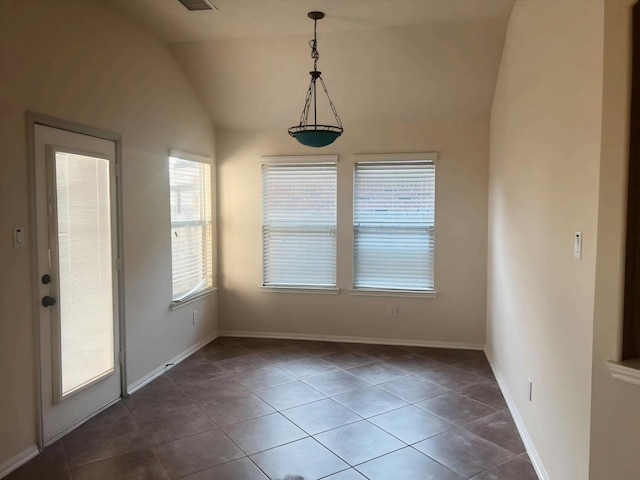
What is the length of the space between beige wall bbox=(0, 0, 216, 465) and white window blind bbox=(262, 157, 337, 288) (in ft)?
2.73

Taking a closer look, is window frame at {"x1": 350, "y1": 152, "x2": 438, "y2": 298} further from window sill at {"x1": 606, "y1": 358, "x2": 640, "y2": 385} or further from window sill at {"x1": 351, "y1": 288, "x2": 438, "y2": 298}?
window sill at {"x1": 606, "y1": 358, "x2": 640, "y2": 385}

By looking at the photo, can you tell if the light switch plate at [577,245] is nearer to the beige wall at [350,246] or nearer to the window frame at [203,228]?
the beige wall at [350,246]

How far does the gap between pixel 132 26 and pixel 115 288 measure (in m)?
2.06

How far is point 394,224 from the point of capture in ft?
17.2

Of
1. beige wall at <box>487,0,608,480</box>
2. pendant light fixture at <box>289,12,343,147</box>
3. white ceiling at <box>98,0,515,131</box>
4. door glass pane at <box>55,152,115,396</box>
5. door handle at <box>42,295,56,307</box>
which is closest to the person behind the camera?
beige wall at <box>487,0,608,480</box>

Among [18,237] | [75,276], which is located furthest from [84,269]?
[18,237]

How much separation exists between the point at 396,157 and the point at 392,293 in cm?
145

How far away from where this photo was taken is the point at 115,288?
12.2 feet

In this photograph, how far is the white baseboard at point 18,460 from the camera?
271cm

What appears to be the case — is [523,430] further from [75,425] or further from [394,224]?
[75,425]

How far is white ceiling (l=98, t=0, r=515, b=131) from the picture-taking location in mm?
3754

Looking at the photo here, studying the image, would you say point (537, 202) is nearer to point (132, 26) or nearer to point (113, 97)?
point (113, 97)

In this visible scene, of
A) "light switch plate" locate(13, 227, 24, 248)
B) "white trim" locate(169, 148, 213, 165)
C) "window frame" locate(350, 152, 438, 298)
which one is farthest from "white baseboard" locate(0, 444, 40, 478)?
"window frame" locate(350, 152, 438, 298)

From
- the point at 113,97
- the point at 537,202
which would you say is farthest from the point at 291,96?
the point at 537,202
